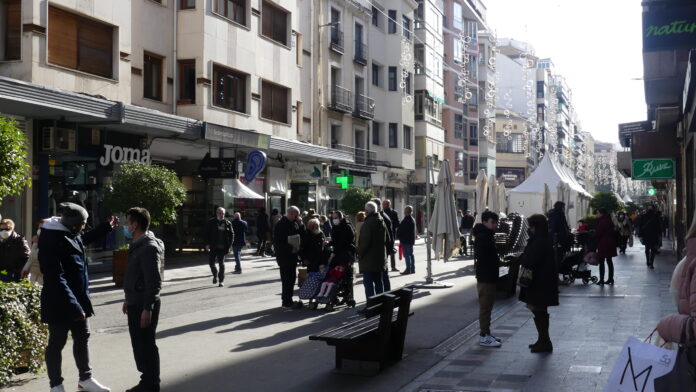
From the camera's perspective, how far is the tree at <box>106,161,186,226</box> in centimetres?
1831

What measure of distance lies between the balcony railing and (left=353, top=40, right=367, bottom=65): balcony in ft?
15.0

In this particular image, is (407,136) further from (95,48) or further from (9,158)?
(9,158)

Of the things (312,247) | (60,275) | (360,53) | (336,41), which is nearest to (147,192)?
(312,247)

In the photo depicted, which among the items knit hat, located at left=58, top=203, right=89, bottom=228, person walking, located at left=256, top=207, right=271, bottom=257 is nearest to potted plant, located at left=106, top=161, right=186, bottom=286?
person walking, located at left=256, top=207, right=271, bottom=257

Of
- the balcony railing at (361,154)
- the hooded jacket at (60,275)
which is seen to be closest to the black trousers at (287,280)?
the hooded jacket at (60,275)

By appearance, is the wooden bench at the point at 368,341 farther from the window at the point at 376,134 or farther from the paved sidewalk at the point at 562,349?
the window at the point at 376,134

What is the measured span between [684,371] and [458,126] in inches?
2262

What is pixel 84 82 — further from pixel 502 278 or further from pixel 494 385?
pixel 494 385

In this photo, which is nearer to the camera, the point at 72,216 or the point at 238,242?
the point at 72,216

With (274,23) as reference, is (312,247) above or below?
below

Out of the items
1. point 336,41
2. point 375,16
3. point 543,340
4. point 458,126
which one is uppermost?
point 375,16

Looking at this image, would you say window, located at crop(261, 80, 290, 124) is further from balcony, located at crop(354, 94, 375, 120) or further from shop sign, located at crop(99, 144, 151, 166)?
balcony, located at crop(354, 94, 375, 120)

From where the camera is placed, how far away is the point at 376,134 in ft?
145

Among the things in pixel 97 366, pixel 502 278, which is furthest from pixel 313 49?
pixel 97 366
